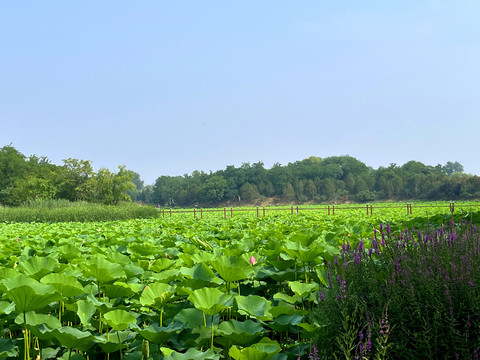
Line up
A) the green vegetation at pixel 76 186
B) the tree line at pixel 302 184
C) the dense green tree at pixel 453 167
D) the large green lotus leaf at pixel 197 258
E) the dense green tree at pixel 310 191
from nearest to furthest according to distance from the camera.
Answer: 1. the large green lotus leaf at pixel 197 258
2. the green vegetation at pixel 76 186
3. the tree line at pixel 302 184
4. the dense green tree at pixel 310 191
5. the dense green tree at pixel 453 167

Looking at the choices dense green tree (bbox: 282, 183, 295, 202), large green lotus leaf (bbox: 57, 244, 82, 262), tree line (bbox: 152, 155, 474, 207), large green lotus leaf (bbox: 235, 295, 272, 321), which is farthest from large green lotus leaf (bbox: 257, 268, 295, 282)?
dense green tree (bbox: 282, 183, 295, 202)

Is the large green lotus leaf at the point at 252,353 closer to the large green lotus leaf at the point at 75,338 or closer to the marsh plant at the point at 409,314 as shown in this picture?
Result: the marsh plant at the point at 409,314

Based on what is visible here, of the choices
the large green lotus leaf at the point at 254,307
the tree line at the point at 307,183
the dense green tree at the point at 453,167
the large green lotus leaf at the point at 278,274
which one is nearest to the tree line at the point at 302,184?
the tree line at the point at 307,183

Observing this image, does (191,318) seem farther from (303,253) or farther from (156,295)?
(303,253)

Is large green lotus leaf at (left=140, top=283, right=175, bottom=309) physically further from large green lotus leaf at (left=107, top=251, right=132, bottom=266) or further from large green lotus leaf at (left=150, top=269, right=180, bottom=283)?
large green lotus leaf at (left=107, top=251, right=132, bottom=266)

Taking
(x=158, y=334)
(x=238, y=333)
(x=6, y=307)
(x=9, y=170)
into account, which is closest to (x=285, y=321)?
(x=238, y=333)

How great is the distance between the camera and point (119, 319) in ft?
7.30

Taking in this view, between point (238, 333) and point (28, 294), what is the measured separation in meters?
1.05

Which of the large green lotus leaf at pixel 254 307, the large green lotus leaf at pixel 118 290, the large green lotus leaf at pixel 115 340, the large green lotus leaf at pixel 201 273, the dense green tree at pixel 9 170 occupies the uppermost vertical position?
the dense green tree at pixel 9 170

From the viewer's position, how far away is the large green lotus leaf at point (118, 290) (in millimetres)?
2679

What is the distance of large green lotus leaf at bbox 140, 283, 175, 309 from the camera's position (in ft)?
8.04

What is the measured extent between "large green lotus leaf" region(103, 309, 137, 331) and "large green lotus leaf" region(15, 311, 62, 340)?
28 centimetres

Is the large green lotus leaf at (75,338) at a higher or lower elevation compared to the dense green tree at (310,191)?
lower

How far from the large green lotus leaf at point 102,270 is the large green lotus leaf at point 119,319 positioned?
1.81 feet
